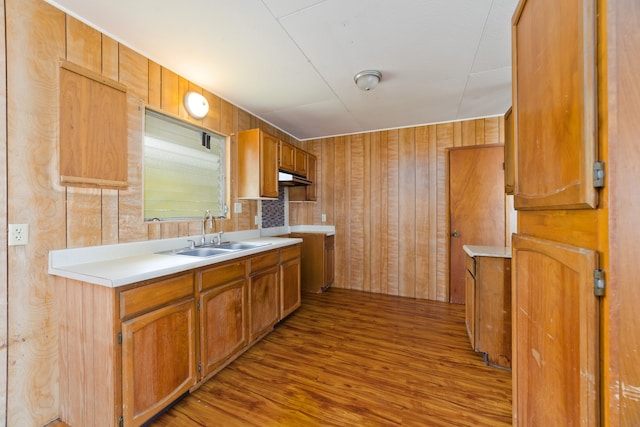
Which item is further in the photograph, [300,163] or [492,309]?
[300,163]

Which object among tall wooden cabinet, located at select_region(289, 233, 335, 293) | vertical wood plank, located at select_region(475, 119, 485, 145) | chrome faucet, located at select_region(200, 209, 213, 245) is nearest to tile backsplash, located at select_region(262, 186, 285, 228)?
tall wooden cabinet, located at select_region(289, 233, 335, 293)

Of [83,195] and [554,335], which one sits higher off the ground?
[83,195]

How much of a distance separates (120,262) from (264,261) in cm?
109

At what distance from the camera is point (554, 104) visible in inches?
30.5

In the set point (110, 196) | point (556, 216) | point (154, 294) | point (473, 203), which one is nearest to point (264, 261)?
point (154, 294)

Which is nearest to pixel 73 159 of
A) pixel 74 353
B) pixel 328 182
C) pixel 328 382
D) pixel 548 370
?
pixel 74 353

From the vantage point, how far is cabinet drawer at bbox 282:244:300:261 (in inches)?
109

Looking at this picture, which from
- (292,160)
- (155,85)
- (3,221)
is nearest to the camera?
(3,221)

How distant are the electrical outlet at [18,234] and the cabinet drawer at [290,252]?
Result: 1829 millimetres

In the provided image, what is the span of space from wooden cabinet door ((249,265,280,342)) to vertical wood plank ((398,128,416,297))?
1988mm

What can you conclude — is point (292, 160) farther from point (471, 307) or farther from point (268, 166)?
point (471, 307)

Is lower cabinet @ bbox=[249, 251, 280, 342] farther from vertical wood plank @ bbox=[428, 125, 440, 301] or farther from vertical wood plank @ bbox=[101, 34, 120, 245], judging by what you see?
vertical wood plank @ bbox=[428, 125, 440, 301]

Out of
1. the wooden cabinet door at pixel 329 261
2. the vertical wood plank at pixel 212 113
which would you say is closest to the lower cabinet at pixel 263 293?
the wooden cabinet door at pixel 329 261

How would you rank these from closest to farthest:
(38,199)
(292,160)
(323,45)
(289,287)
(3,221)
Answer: (3,221), (38,199), (323,45), (289,287), (292,160)
